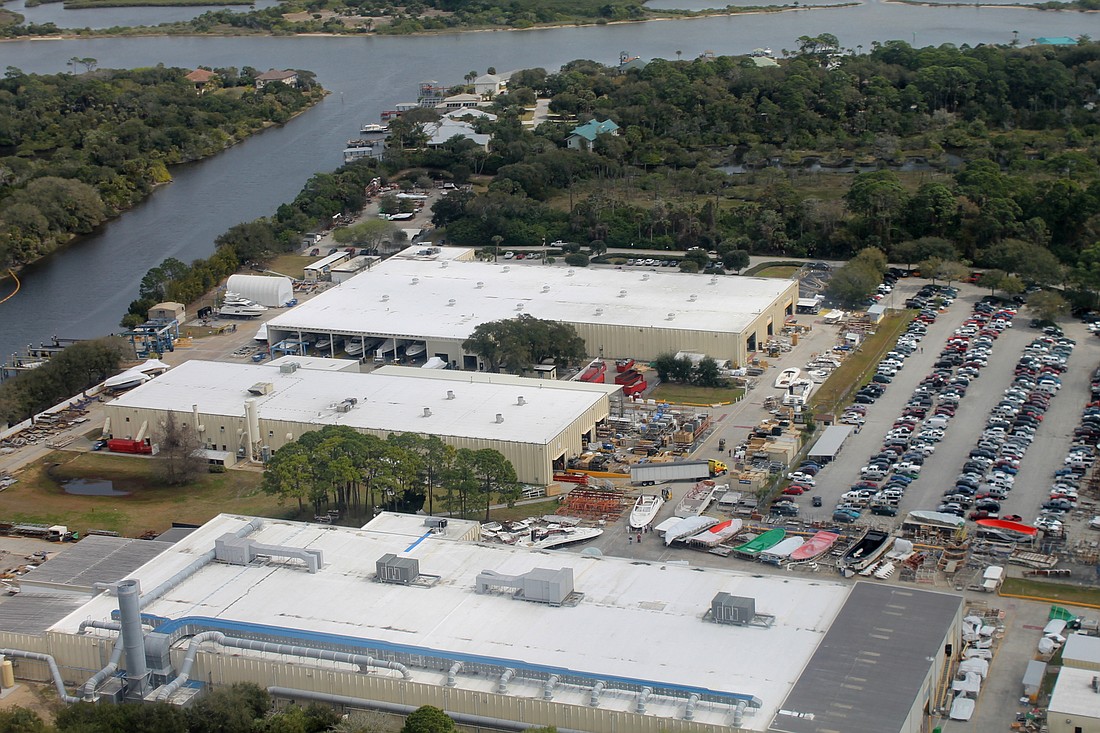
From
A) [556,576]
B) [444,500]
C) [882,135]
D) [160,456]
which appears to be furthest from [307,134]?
[556,576]

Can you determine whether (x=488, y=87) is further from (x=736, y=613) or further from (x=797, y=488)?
(x=736, y=613)

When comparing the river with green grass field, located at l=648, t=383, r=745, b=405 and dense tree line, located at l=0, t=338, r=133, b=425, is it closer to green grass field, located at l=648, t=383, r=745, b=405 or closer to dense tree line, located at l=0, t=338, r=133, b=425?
dense tree line, located at l=0, t=338, r=133, b=425

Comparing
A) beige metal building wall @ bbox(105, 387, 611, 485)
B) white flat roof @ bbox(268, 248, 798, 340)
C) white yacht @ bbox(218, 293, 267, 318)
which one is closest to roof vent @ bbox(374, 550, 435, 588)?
beige metal building wall @ bbox(105, 387, 611, 485)

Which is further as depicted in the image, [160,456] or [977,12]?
[977,12]

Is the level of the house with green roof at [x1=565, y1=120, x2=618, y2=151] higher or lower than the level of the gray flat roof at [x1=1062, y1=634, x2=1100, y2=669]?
higher

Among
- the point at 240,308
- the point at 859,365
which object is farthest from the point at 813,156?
the point at 240,308

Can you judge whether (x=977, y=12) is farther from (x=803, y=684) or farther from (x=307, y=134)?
(x=803, y=684)
